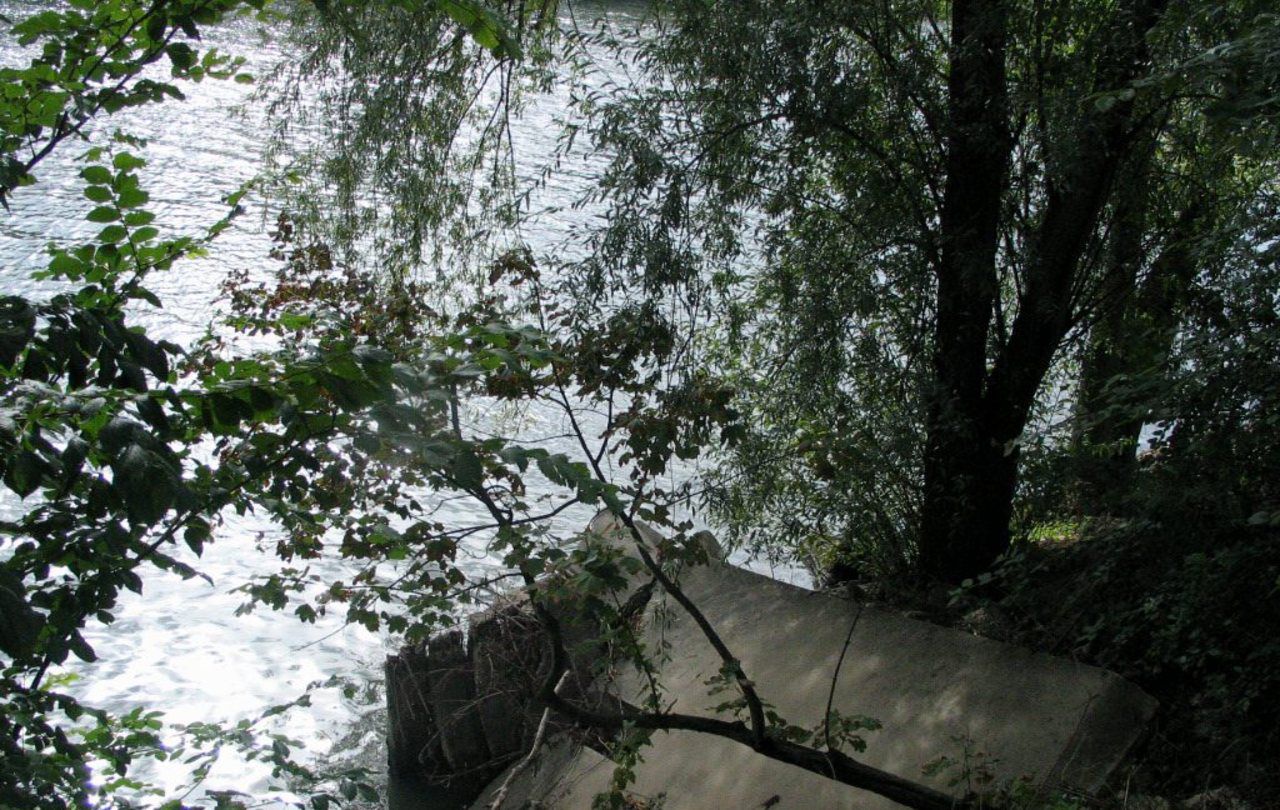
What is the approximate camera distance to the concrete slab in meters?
3.81

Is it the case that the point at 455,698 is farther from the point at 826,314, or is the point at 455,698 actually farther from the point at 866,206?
the point at 866,206

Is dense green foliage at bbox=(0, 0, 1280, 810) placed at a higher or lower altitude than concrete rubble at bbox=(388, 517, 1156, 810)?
higher

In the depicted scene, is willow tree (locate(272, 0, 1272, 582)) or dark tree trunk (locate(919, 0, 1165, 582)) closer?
dark tree trunk (locate(919, 0, 1165, 582))

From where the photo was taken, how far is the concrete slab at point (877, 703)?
3.81 meters

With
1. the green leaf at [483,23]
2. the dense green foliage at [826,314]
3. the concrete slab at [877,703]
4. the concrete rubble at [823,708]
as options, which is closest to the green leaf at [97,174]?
the dense green foliage at [826,314]

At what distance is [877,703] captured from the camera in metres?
4.29

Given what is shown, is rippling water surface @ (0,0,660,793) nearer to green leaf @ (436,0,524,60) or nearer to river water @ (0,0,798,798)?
river water @ (0,0,798,798)

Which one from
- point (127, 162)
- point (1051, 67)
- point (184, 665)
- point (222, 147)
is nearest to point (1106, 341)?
point (1051, 67)

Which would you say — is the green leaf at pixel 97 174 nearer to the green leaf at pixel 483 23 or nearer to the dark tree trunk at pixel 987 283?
the green leaf at pixel 483 23

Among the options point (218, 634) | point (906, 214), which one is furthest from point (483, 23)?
point (218, 634)

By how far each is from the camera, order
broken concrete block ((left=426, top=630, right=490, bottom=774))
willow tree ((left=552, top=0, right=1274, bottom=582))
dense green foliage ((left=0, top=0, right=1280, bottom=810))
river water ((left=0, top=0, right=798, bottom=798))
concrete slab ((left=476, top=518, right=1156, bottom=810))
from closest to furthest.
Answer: dense green foliage ((left=0, top=0, right=1280, bottom=810))
concrete slab ((left=476, top=518, right=1156, bottom=810))
willow tree ((left=552, top=0, right=1274, bottom=582))
broken concrete block ((left=426, top=630, right=490, bottom=774))
river water ((left=0, top=0, right=798, bottom=798))

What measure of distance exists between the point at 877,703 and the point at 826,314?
166cm

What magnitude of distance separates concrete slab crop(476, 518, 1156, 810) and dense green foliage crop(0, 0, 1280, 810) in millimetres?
231

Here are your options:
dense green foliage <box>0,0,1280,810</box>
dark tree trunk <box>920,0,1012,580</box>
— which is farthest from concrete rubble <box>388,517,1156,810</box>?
dark tree trunk <box>920,0,1012,580</box>
